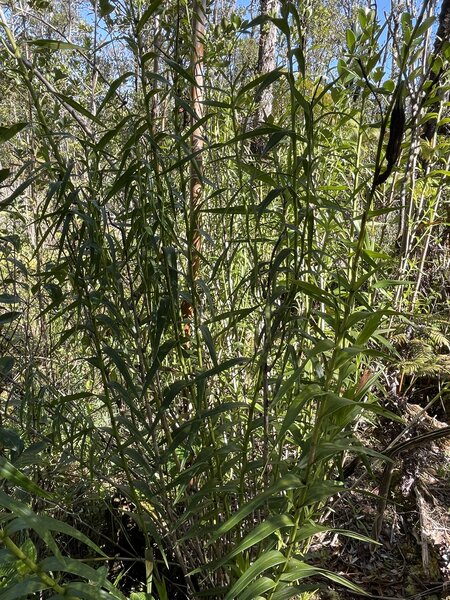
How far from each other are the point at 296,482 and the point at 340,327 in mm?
287

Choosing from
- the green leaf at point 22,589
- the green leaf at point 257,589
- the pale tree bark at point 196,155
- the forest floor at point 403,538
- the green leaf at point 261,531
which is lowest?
the forest floor at point 403,538

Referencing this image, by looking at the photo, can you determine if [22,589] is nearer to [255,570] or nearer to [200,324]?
[255,570]

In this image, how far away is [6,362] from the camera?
1060 mm

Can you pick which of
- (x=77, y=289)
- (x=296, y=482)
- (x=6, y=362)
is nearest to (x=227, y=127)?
(x=77, y=289)

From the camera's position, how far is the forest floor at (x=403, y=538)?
182cm

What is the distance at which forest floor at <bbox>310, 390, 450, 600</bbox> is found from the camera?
1820 millimetres

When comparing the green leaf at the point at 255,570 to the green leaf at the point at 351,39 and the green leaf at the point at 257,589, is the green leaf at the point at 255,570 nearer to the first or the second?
the green leaf at the point at 257,589

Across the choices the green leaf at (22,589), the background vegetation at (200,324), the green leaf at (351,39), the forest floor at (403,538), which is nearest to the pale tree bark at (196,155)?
the background vegetation at (200,324)

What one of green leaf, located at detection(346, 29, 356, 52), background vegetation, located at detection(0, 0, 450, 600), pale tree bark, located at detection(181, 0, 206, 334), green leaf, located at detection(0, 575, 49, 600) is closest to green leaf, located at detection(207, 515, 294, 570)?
background vegetation, located at detection(0, 0, 450, 600)

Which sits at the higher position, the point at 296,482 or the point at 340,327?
the point at 340,327

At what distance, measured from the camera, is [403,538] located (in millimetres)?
1980

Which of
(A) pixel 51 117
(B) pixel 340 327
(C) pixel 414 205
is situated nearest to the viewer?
(B) pixel 340 327

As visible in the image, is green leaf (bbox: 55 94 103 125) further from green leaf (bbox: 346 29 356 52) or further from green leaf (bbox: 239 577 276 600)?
green leaf (bbox: 239 577 276 600)

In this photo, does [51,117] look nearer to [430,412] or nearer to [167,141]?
[167,141]
